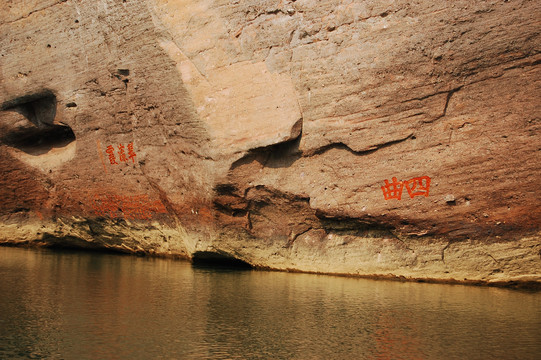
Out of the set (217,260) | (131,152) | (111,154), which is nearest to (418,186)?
(217,260)

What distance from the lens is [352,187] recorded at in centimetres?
620

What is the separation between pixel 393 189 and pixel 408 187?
0.16 metres

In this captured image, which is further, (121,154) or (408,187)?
(121,154)

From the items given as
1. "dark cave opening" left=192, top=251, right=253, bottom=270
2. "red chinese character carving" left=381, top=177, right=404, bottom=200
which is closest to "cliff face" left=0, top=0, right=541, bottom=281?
"red chinese character carving" left=381, top=177, right=404, bottom=200

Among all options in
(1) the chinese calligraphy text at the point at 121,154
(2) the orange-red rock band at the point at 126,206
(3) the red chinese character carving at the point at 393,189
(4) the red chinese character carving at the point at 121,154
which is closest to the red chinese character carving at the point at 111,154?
(1) the chinese calligraphy text at the point at 121,154

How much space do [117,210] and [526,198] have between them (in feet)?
17.9

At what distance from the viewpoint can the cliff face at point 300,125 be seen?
5547mm

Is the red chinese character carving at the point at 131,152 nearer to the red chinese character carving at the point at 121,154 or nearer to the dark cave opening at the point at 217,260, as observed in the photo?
the red chinese character carving at the point at 121,154

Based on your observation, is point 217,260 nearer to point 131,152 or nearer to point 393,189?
point 131,152

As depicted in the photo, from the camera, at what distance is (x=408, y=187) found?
5.93 metres

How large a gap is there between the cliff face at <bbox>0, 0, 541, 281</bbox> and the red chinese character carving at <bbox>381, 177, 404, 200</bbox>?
1 cm

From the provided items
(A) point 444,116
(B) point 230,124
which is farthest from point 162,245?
(A) point 444,116

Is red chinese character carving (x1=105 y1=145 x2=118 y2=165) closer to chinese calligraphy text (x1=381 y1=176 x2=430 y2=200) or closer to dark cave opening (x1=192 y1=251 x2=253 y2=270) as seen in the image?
dark cave opening (x1=192 y1=251 x2=253 y2=270)

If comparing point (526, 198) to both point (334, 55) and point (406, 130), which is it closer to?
point (406, 130)
